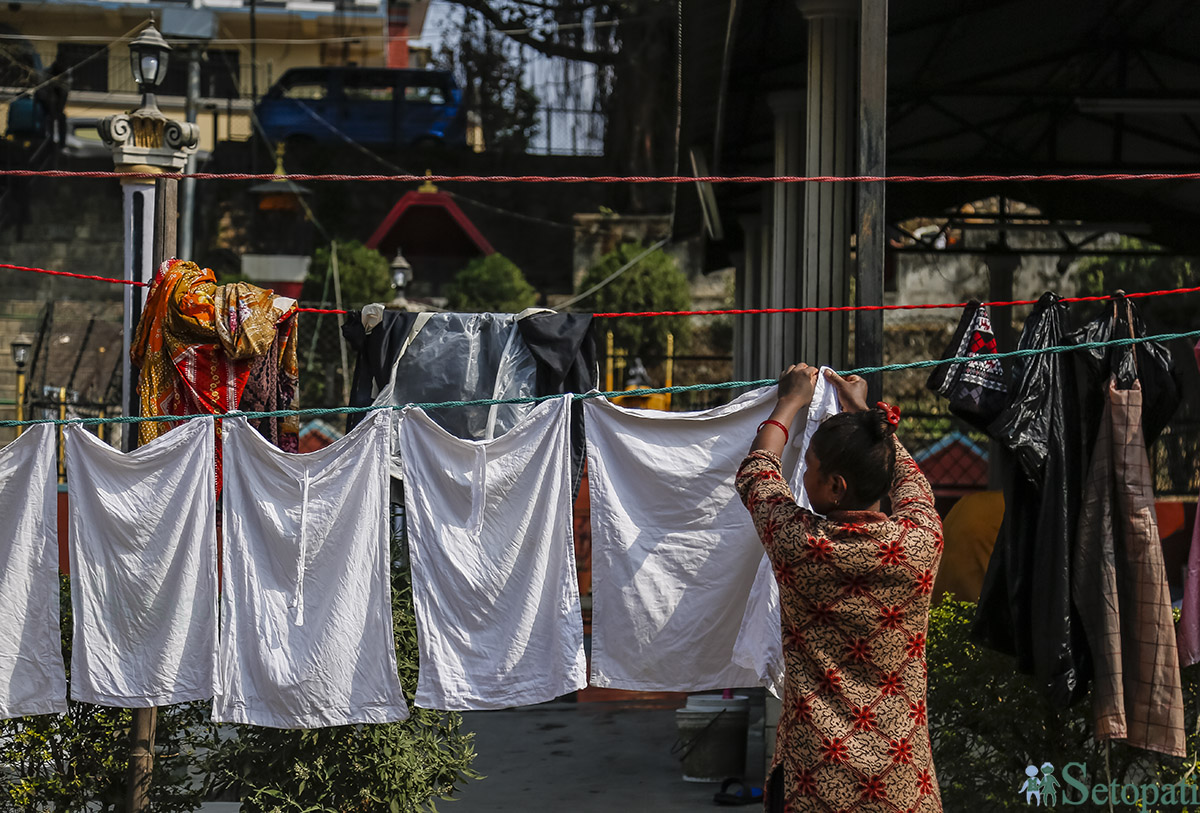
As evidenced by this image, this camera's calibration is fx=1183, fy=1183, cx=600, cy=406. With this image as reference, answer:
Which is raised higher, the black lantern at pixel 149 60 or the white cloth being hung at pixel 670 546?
the black lantern at pixel 149 60

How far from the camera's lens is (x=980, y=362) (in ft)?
13.7

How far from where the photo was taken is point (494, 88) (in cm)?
2356

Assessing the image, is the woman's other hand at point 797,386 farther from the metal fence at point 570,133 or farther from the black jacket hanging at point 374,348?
the metal fence at point 570,133

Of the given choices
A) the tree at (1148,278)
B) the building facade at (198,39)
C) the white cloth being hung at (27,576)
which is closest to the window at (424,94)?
the building facade at (198,39)

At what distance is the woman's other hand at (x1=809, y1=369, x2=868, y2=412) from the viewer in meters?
4.02

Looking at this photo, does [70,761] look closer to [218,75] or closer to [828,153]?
[828,153]

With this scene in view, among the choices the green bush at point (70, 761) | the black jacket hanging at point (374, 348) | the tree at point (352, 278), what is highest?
the tree at point (352, 278)

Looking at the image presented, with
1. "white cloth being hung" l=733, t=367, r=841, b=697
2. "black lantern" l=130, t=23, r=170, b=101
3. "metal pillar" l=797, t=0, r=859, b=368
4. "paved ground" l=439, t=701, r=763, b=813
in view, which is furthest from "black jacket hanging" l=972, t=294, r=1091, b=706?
"black lantern" l=130, t=23, r=170, b=101

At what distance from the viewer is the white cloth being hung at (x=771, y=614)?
4.06m

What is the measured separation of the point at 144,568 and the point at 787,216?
548 centimetres

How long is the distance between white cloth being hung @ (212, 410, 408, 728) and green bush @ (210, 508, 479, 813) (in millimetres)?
359

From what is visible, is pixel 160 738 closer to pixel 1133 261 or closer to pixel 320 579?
pixel 320 579

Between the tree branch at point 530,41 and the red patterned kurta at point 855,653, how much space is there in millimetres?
20908

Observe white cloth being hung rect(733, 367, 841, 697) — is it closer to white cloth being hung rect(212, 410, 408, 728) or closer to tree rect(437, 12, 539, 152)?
white cloth being hung rect(212, 410, 408, 728)
